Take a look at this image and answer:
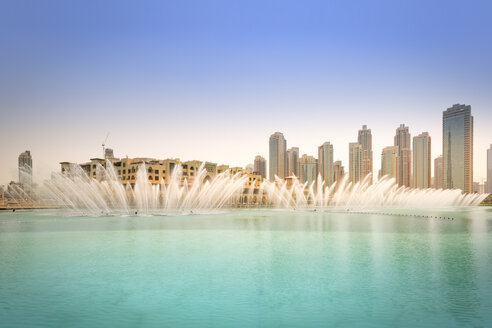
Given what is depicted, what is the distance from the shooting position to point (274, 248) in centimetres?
2997

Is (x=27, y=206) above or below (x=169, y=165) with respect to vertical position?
below

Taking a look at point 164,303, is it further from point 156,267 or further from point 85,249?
point 85,249

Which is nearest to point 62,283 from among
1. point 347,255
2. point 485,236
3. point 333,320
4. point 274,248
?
point 333,320

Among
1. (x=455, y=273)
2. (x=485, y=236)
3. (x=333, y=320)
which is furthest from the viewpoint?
(x=485, y=236)

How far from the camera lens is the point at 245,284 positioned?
1880cm

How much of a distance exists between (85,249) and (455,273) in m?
25.6

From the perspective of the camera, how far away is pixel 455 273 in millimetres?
21016

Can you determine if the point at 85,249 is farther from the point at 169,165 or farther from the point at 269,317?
the point at 169,165

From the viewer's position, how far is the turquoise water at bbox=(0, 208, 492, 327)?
46.5ft

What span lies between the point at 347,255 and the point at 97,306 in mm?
17528

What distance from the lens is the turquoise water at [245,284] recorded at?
46.5 feet

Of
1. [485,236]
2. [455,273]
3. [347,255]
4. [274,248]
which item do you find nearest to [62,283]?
[274,248]

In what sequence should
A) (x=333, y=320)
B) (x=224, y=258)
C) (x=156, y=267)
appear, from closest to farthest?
(x=333, y=320), (x=156, y=267), (x=224, y=258)

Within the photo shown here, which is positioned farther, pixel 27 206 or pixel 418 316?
pixel 27 206
